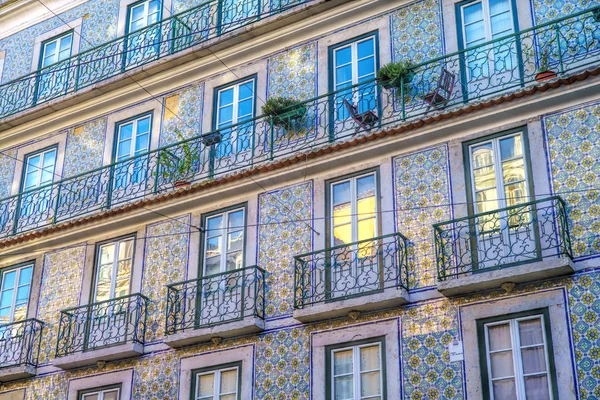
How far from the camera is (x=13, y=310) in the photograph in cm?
1766

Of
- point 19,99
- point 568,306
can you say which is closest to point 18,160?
point 19,99

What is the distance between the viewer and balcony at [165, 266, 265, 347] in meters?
14.5

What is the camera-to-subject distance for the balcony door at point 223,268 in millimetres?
14867

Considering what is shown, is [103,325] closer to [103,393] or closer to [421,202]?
[103,393]

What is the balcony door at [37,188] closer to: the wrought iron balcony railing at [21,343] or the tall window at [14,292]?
the tall window at [14,292]

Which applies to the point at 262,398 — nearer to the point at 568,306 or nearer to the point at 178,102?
the point at 568,306

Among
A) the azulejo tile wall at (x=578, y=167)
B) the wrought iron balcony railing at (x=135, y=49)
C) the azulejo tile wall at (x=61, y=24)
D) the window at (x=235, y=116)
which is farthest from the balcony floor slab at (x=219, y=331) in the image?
the azulejo tile wall at (x=61, y=24)

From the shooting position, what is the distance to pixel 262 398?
1407cm

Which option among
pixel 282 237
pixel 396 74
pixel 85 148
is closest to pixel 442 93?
pixel 396 74

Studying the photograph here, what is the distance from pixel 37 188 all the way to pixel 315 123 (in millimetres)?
5907

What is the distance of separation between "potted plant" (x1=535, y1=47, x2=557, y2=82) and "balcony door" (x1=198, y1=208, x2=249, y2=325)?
5.14 m

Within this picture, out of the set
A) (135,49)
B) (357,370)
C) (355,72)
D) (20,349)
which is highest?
(135,49)

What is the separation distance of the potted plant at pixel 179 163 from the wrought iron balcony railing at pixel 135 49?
2076 mm

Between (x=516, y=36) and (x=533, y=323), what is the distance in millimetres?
4359
